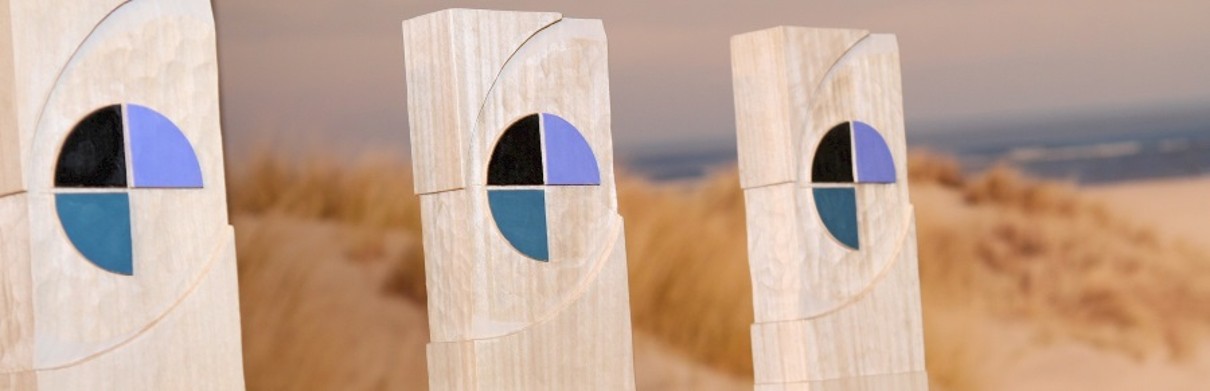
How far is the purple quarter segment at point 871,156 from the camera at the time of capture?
4500 mm

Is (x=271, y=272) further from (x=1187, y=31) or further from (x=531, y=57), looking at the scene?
(x=1187, y=31)

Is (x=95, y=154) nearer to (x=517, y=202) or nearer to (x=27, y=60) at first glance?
(x=27, y=60)

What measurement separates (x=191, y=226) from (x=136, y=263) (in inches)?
4.8

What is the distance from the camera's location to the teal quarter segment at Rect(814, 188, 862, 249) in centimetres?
441

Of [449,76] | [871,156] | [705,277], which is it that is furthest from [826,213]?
[705,277]

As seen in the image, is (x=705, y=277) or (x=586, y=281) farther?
(x=705, y=277)

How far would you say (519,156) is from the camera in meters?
Answer: 3.86

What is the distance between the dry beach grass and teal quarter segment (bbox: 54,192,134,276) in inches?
121

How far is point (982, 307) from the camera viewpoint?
7188 mm

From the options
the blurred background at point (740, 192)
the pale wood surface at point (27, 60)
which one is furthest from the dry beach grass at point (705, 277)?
the pale wood surface at point (27, 60)

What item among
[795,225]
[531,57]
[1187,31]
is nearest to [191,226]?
[531,57]

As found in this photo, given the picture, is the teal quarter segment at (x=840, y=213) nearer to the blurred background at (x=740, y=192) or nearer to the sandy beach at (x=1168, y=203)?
the blurred background at (x=740, y=192)

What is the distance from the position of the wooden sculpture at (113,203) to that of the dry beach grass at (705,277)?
3.02m

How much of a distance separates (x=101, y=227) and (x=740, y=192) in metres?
4.23
